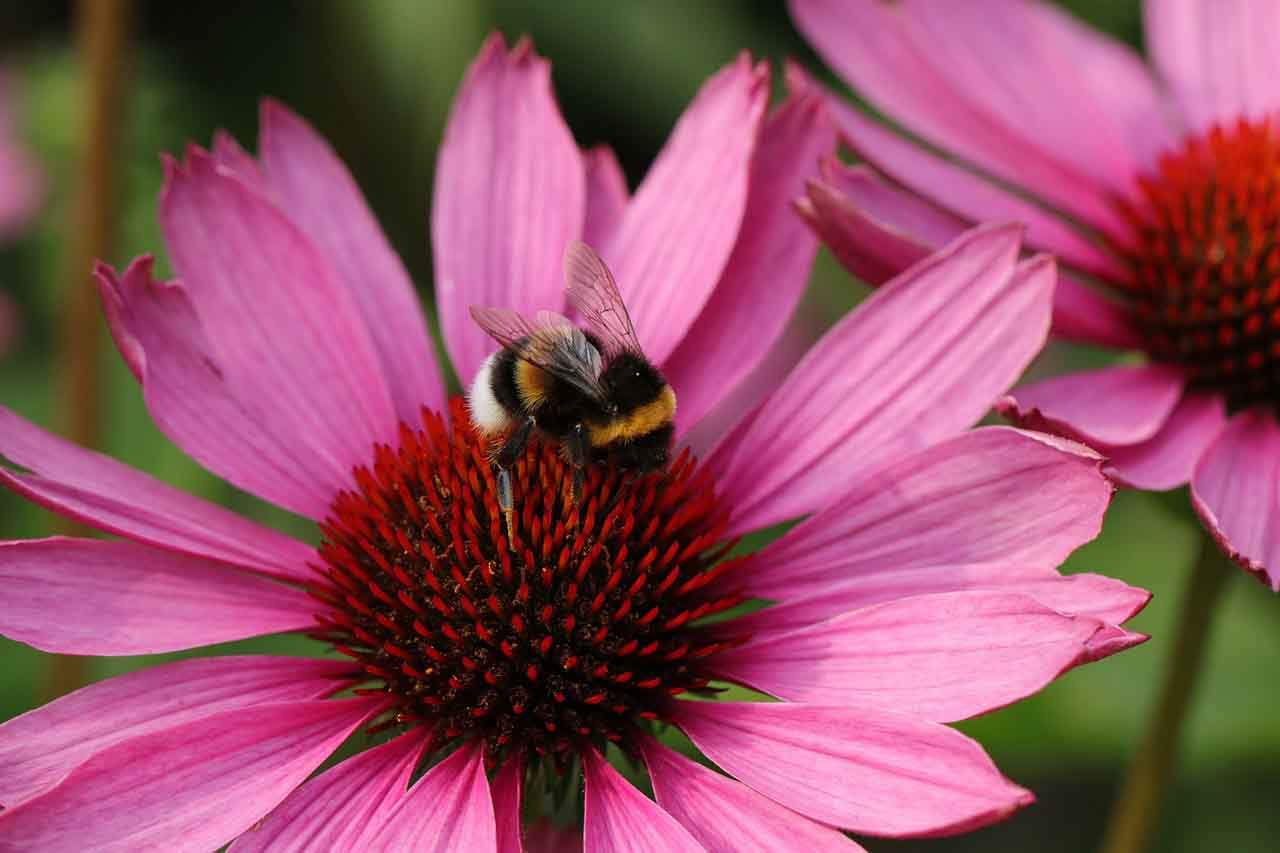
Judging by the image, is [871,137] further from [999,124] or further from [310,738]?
[310,738]

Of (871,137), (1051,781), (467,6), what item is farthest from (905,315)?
(467,6)

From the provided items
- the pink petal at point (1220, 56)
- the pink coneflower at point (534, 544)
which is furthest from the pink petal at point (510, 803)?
the pink petal at point (1220, 56)

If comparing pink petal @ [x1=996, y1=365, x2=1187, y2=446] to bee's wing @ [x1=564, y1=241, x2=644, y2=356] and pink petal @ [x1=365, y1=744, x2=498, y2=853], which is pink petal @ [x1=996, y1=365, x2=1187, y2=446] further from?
pink petal @ [x1=365, y1=744, x2=498, y2=853]

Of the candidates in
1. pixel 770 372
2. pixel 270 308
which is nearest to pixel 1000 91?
pixel 270 308

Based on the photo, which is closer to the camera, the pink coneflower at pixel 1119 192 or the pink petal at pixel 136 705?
the pink petal at pixel 136 705

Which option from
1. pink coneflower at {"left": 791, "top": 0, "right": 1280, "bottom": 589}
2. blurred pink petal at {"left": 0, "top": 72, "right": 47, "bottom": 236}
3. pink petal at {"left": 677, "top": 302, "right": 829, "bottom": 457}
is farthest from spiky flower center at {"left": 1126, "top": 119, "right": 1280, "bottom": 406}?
blurred pink petal at {"left": 0, "top": 72, "right": 47, "bottom": 236}

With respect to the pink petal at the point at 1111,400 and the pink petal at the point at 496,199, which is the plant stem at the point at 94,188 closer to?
the pink petal at the point at 496,199
